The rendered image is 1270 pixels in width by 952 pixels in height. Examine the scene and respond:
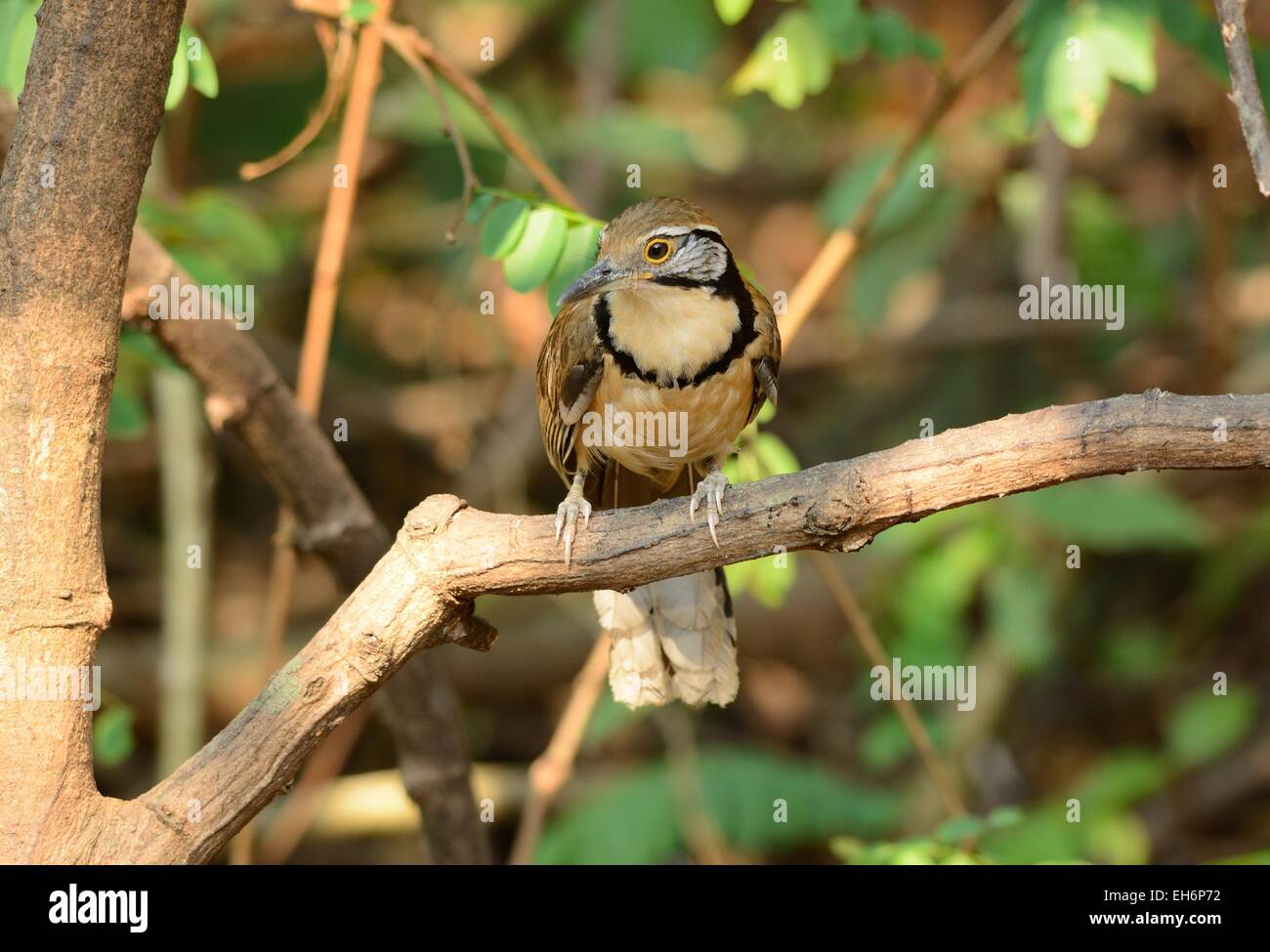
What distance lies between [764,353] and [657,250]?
382 millimetres

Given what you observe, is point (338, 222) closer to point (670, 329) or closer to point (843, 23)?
point (670, 329)

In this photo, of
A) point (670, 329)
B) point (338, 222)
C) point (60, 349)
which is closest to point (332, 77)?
point (338, 222)

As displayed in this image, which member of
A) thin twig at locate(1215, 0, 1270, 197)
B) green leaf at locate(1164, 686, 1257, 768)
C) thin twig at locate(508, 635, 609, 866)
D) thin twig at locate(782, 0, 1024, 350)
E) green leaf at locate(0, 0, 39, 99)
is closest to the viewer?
thin twig at locate(1215, 0, 1270, 197)

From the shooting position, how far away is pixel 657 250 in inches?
136

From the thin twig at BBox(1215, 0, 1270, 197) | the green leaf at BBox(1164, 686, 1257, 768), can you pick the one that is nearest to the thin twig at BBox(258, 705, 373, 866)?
the green leaf at BBox(1164, 686, 1257, 768)

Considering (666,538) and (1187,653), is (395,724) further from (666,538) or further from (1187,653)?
(1187,653)

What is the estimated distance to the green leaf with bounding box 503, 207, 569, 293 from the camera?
3.28m

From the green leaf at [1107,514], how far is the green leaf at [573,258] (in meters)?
2.71

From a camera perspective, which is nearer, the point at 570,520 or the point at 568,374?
the point at 570,520

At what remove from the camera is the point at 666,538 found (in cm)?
263

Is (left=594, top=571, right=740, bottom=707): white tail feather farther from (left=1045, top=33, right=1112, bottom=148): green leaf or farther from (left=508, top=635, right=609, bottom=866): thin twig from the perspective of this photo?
(left=1045, top=33, right=1112, bottom=148): green leaf

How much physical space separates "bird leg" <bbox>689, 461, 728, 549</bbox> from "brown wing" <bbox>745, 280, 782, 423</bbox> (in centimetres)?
54

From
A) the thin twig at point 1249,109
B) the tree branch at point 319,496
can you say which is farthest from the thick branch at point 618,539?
the tree branch at point 319,496

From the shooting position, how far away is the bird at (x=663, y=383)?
3.43 meters
